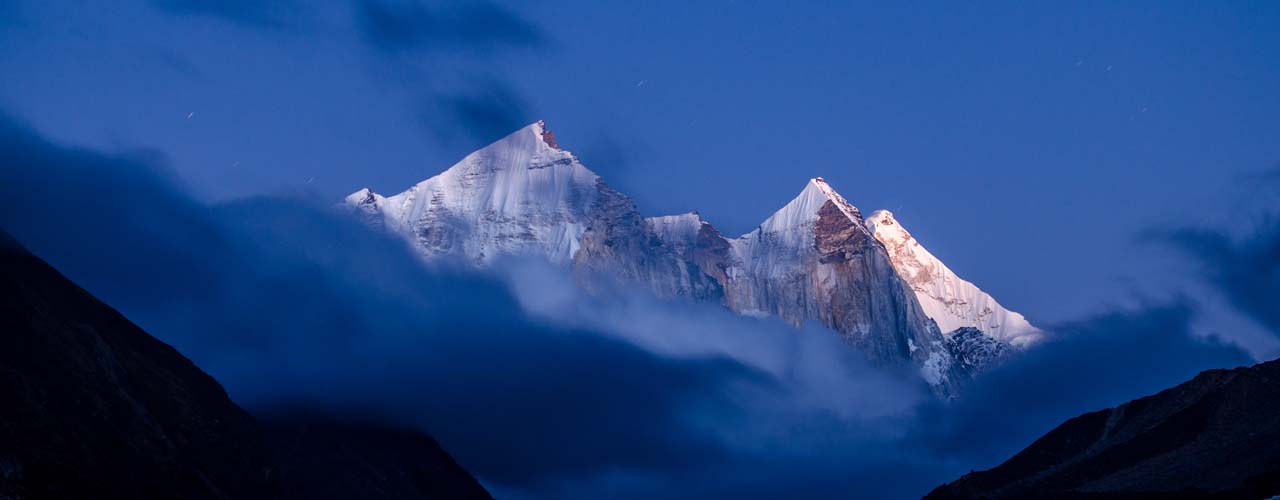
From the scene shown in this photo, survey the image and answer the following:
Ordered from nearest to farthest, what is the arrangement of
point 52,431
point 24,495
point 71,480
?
point 24,495, point 71,480, point 52,431

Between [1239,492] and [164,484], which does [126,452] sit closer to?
[164,484]

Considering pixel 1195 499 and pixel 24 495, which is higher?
pixel 1195 499

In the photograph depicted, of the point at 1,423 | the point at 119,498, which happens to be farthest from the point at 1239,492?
the point at 1,423

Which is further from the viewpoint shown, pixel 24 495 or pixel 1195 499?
pixel 1195 499

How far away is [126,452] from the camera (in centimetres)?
19925

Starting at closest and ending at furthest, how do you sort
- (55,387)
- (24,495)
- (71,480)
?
(24,495), (71,480), (55,387)

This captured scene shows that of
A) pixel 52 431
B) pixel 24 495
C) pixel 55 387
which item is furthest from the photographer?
pixel 55 387

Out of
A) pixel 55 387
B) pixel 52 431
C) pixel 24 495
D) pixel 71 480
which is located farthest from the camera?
pixel 55 387

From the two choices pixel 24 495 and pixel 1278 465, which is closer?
pixel 24 495

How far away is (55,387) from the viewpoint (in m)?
199

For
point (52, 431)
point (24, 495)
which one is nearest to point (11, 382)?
point (52, 431)

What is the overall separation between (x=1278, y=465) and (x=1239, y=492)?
Result: 9.35m

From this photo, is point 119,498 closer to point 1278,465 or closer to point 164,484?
point 164,484

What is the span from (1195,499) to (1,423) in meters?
134
